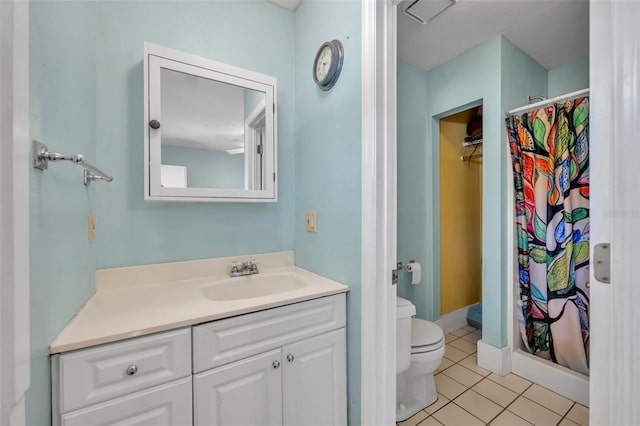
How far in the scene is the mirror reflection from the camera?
130 cm

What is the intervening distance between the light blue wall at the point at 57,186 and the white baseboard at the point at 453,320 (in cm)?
256

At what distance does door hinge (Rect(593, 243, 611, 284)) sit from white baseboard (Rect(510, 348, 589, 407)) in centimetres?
160

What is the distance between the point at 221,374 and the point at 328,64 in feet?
4.74

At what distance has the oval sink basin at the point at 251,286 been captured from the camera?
4.43 feet

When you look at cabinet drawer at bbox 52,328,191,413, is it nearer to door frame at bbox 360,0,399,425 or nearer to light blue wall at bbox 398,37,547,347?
door frame at bbox 360,0,399,425

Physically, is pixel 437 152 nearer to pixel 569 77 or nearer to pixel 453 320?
pixel 569 77

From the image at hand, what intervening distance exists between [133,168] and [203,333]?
0.88 m

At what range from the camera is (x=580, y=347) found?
1.66 m

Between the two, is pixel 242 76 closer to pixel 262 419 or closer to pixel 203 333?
pixel 203 333

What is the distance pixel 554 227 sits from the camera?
68.4 inches

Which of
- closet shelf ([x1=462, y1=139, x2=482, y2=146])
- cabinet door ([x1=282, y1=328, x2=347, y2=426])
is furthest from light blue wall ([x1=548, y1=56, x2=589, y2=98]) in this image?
cabinet door ([x1=282, y1=328, x2=347, y2=426])

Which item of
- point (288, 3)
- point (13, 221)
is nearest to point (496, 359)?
point (13, 221)

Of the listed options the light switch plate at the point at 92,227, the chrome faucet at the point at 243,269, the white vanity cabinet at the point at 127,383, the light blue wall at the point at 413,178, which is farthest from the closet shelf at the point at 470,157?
the light switch plate at the point at 92,227

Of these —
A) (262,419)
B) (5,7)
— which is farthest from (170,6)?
(262,419)
